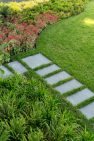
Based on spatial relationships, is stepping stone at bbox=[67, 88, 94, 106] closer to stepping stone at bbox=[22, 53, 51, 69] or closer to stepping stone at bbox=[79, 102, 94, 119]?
stepping stone at bbox=[79, 102, 94, 119]

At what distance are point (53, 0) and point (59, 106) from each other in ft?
23.3

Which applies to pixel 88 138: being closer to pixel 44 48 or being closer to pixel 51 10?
pixel 44 48

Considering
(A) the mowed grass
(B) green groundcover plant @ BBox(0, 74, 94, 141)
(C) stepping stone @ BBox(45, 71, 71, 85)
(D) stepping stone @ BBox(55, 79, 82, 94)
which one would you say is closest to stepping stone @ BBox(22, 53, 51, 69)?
(A) the mowed grass

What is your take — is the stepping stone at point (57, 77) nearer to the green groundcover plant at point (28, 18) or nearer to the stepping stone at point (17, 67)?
the stepping stone at point (17, 67)

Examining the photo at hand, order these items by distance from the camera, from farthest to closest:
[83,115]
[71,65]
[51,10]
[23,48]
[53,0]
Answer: [53,0] → [51,10] → [23,48] → [71,65] → [83,115]

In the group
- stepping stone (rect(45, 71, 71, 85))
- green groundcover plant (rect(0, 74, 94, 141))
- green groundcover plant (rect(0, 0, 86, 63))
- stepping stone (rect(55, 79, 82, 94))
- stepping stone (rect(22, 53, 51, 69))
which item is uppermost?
green groundcover plant (rect(0, 0, 86, 63))

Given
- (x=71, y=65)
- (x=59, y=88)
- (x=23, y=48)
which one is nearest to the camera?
(x=59, y=88)

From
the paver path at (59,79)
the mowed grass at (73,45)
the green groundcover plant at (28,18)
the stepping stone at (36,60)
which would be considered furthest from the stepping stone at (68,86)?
the green groundcover plant at (28,18)

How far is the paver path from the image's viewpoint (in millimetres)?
7996

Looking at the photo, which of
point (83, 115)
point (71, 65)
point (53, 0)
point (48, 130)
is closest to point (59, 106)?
point (83, 115)

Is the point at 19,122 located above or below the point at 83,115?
above

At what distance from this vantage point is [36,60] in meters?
9.77

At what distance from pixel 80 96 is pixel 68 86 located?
497 mm

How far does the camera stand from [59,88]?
849cm
